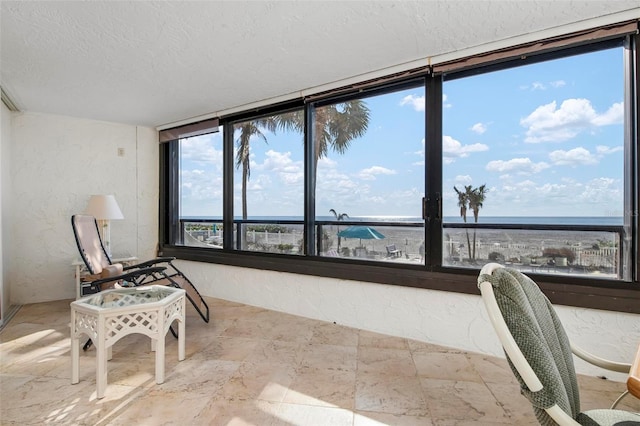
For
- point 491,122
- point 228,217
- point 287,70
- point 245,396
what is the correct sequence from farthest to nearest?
point 228,217 → point 287,70 → point 491,122 → point 245,396

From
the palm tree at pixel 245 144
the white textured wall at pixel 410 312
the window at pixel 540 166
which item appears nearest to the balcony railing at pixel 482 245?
the window at pixel 540 166

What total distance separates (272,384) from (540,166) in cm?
245

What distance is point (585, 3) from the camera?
1.83 meters

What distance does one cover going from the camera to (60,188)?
393 cm

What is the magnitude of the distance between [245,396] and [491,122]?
8.73 feet

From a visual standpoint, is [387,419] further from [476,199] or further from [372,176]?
[372,176]

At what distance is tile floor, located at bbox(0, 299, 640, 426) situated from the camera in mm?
1638

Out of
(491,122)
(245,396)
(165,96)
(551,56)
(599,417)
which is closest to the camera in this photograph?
(599,417)

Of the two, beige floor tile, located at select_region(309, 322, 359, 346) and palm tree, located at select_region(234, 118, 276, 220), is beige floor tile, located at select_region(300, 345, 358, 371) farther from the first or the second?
palm tree, located at select_region(234, 118, 276, 220)

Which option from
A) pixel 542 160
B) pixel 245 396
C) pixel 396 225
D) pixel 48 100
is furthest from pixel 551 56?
pixel 48 100

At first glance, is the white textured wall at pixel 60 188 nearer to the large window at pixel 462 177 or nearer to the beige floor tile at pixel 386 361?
the large window at pixel 462 177

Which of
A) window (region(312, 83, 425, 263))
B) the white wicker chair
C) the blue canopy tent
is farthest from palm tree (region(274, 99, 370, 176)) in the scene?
the white wicker chair

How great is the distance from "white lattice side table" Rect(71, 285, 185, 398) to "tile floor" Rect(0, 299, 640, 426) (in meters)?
0.16

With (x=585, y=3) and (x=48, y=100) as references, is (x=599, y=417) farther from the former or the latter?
(x=48, y=100)
